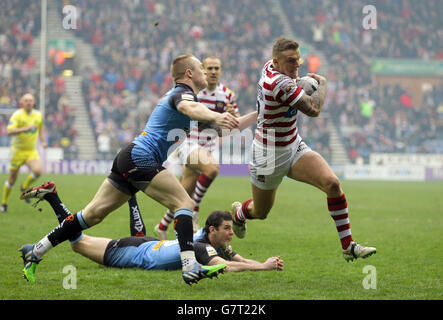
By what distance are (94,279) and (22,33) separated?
1147 inches

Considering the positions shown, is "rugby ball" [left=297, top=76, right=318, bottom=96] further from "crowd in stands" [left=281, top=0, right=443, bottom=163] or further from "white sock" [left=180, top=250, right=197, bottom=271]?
"crowd in stands" [left=281, top=0, right=443, bottom=163]

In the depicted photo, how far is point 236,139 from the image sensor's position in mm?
29062

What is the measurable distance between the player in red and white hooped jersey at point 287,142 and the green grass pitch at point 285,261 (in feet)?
2.27

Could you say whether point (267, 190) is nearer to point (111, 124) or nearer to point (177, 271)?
point (177, 271)

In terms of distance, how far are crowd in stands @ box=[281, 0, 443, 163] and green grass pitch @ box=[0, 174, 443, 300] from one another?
20978 millimetres

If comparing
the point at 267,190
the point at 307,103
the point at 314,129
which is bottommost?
the point at 314,129

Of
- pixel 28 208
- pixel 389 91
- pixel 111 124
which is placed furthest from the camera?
pixel 389 91

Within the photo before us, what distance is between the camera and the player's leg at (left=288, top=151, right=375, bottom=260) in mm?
6852

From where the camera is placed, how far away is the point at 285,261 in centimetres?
824

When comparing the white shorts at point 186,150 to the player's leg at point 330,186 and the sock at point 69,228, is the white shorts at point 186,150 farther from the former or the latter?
the sock at point 69,228

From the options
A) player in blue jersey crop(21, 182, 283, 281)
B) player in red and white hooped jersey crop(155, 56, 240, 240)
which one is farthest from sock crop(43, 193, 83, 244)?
player in red and white hooped jersey crop(155, 56, 240, 240)

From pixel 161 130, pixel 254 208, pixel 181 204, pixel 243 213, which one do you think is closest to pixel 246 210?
pixel 243 213
